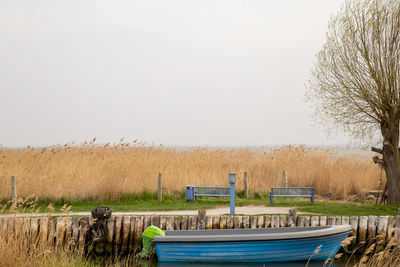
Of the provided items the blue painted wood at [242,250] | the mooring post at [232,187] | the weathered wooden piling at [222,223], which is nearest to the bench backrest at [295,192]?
the mooring post at [232,187]

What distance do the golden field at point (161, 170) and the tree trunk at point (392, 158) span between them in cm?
352

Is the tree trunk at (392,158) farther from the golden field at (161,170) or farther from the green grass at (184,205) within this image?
the golden field at (161,170)

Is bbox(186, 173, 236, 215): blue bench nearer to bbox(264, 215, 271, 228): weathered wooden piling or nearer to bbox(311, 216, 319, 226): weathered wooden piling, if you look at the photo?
bbox(264, 215, 271, 228): weathered wooden piling

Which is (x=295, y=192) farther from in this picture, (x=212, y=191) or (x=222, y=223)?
(x=222, y=223)

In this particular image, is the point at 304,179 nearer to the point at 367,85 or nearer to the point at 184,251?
the point at 367,85

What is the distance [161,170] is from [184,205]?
11.9 ft

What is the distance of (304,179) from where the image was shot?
2073 centimetres

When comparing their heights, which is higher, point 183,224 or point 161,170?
point 161,170

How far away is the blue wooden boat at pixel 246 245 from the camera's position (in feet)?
36.0

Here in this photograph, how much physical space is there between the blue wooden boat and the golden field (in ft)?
21.0

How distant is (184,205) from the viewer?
52.8 feet

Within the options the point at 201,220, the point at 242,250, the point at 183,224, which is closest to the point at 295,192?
the point at 201,220

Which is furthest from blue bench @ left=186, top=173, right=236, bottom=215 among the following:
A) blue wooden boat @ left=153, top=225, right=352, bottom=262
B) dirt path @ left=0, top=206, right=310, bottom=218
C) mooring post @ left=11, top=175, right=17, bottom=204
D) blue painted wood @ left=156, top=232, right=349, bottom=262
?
mooring post @ left=11, top=175, right=17, bottom=204

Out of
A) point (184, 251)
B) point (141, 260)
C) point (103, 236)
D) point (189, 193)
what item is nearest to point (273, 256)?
point (184, 251)
